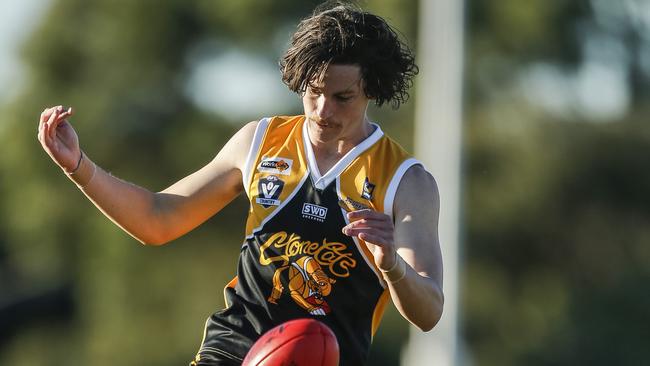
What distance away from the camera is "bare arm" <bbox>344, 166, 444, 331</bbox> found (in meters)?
5.80

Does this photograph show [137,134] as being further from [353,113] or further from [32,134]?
[353,113]

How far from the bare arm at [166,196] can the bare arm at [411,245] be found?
2.65 feet

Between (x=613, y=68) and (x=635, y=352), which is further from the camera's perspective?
(x=613, y=68)

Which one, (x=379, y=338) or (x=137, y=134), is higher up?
(x=137, y=134)

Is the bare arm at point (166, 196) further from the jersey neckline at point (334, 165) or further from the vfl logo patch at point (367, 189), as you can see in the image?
the vfl logo patch at point (367, 189)

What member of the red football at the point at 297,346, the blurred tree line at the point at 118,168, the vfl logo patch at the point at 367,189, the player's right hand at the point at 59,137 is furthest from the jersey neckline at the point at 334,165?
the blurred tree line at the point at 118,168

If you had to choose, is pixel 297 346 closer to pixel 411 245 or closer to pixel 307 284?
pixel 307 284

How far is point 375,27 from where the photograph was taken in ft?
21.7

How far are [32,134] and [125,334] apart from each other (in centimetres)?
481

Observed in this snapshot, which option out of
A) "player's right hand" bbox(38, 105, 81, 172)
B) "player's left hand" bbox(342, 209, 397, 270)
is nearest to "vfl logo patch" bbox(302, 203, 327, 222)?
"player's left hand" bbox(342, 209, 397, 270)

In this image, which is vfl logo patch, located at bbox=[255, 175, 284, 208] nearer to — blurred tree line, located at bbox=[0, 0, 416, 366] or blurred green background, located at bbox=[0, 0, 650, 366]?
blurred green background, located at bbox=[0, 0, 650, 366]

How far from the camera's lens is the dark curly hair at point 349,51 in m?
6.45

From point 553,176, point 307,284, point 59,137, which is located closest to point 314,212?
point 307,284

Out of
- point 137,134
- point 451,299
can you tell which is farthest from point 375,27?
point 137,134
